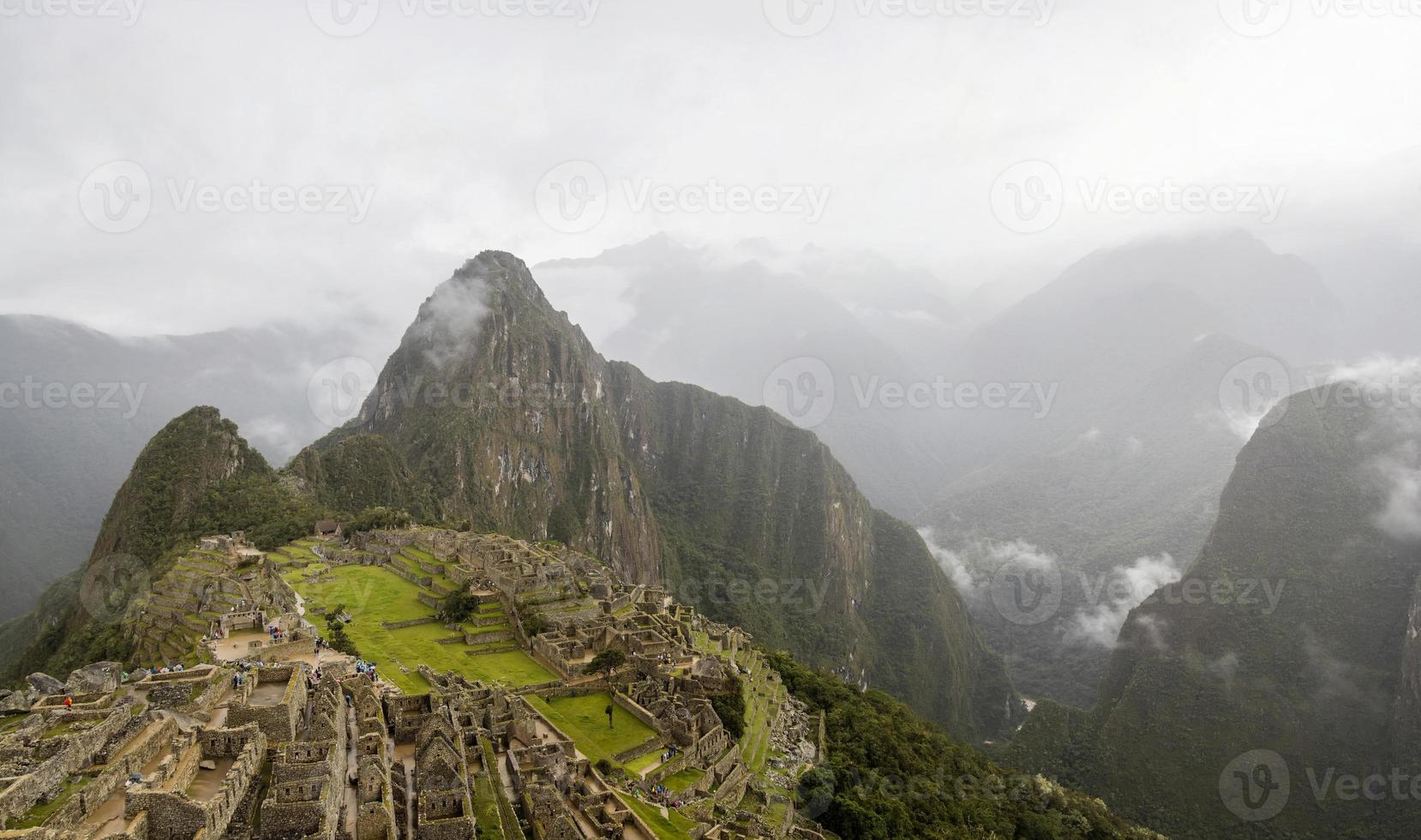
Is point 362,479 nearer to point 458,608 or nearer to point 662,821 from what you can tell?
point 458,608

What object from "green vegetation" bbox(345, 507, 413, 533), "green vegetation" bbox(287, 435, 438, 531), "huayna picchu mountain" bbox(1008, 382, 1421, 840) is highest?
"green vegetation" bbox(287, 435, 438, 531)

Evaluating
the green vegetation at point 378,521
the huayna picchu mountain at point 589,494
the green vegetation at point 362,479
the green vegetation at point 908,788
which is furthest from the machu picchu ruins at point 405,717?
the green vegetation at point 362,479

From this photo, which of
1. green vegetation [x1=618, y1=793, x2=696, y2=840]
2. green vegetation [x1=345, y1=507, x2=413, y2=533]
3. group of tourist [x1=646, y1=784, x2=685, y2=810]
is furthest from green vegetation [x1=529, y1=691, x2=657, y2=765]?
green vegetation [x1=345, y1=507, x2=413, y2=533]

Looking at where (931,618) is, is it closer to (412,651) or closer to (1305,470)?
(1305,470)

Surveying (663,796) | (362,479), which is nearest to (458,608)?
(663,796)

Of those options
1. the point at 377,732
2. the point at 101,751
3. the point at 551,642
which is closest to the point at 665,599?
the point at 551,642

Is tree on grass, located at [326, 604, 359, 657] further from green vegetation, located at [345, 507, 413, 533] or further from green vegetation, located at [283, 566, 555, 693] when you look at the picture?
green vegetation, located at [345, 507, 413, 533]
